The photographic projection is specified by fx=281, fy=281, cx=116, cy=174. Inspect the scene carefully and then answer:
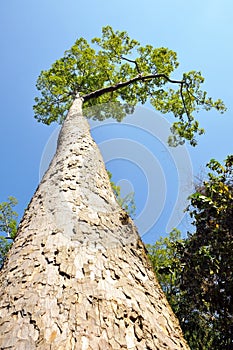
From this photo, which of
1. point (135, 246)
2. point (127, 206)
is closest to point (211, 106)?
point (127, 206)

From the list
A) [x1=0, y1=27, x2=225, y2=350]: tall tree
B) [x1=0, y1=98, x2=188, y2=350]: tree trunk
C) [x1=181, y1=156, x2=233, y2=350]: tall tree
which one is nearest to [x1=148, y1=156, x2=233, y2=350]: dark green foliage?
[x1=181, y1=156, x2=233, y2=350]: tall tree

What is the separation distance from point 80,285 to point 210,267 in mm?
3858

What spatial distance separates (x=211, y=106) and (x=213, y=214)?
651 cm

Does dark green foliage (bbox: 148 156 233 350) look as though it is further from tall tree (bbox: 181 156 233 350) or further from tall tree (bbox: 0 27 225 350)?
tall tree (bbox: 0 27 225 350)

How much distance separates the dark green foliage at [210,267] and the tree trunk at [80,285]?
10.2 feet

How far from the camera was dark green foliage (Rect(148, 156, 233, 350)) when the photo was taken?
4398mm

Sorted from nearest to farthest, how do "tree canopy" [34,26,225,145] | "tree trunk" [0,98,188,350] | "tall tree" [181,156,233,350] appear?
1. "tree trunk" [0,98,188,350]
2. "tall tree" [181,156,233,350]
3. "tree canopy" [34,26,225,145]

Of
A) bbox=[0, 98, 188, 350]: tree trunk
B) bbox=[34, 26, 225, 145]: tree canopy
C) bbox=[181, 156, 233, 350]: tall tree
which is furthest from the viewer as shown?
bbox=[34, 26, 225, 145]: tree canopy

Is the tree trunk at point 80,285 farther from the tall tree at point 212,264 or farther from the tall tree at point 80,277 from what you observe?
the tall tree at point 212,264

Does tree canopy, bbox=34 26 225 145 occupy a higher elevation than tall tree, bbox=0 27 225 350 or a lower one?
higher

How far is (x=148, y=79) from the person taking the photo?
10.8 metres

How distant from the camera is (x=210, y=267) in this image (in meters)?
4.53

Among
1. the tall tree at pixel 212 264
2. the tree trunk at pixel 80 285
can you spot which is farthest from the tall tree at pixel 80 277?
the tall tree at pixel 212 264

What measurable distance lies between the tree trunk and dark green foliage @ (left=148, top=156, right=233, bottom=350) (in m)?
3.10
